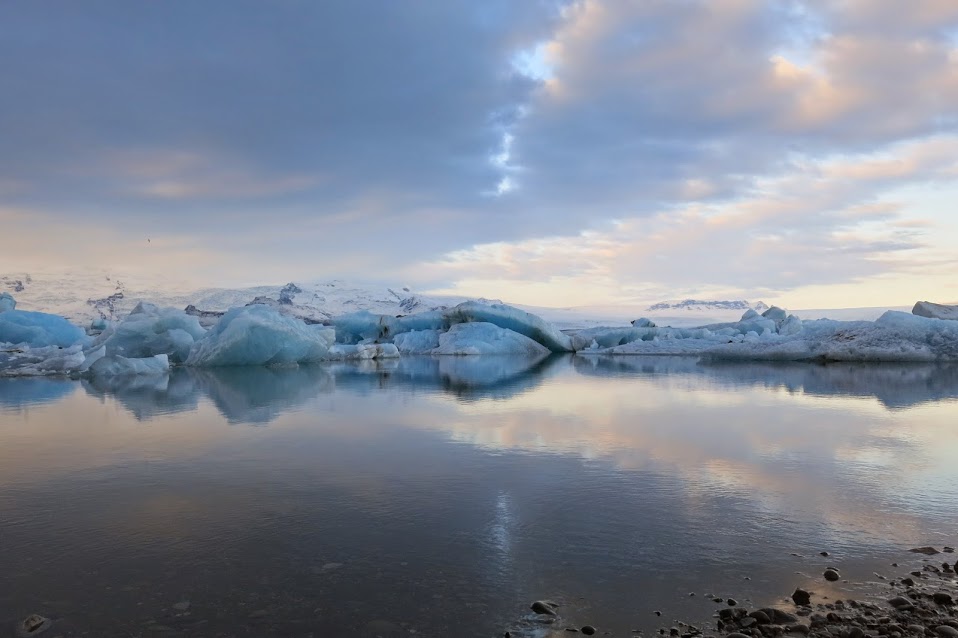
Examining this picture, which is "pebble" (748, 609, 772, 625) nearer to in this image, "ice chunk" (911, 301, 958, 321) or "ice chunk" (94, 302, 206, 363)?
"ice chunk" (94, 302, 206, 363)

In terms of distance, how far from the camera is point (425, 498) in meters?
3.97

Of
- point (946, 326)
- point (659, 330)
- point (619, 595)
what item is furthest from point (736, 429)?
point (659, 330)

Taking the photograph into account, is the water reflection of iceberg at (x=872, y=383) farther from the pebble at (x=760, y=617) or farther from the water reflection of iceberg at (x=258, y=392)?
the water reflection of iceberg at (x=258, y=392)

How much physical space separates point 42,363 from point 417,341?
59.5ft

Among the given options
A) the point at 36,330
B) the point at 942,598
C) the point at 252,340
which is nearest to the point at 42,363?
the point at 252,340

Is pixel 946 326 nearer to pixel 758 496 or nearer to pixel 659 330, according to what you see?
pixel 659 330

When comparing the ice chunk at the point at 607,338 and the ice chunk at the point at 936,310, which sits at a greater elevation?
the ice chunk at the point at 936,310

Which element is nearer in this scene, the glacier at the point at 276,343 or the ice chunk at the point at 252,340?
the glacier at the point at 276,343

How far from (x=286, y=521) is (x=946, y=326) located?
22805mm

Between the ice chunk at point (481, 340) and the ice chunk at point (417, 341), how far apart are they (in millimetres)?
1217

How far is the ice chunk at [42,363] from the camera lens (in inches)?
616

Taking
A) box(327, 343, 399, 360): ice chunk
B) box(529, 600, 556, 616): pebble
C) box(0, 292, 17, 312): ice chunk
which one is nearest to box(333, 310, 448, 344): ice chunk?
box(327, 343, 399, 360): ice chunk

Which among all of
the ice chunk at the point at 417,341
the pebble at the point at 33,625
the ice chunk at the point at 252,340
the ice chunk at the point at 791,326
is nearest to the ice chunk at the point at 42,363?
the ice chunk at the point at 252,340

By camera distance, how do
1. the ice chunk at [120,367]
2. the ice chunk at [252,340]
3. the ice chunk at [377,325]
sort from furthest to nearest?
the ice chunk at [377,325]
the ice chunk at [252,340]
the ice chunk at [120,367]
